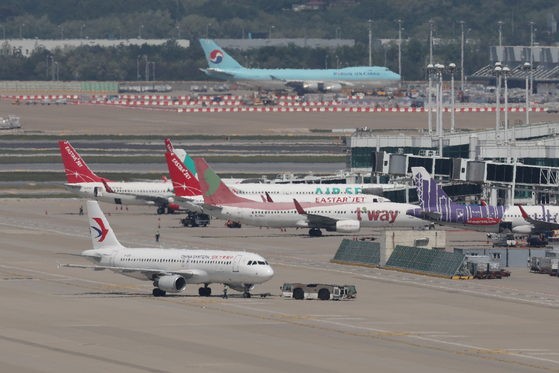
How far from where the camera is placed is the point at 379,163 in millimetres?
120062

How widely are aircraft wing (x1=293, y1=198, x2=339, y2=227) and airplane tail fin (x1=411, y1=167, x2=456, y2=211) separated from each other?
10964 millimetres

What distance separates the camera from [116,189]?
125500 mm

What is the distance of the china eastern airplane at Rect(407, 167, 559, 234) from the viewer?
316 ft

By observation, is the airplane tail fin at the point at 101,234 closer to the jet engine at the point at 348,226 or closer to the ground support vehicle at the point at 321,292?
the ground support vehicle at the point at 321,292

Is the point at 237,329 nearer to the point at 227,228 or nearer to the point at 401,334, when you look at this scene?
the point at 401,334

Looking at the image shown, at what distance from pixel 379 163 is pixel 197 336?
6742 cm

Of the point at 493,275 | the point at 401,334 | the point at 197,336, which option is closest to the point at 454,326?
the point at 401,334

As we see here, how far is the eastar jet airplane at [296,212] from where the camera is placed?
10294 centimetres

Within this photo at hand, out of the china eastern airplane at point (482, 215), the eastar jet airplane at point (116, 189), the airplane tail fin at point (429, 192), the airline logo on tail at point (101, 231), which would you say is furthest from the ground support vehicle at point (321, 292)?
the eastar jet airplane at point (116, 189)

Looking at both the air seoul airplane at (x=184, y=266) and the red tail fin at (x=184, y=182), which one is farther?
the red tail fin at (x=184, y=182)

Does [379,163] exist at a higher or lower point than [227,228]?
higher

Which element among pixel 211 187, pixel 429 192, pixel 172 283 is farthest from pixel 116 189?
pixel 172 283

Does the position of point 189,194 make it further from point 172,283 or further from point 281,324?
point 281,324

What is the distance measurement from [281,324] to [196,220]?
187 ft
